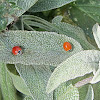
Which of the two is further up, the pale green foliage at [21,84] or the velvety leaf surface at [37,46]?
the velvety leaf surface at [37,46]

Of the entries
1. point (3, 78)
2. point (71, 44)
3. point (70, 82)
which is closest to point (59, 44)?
point (71, 44)

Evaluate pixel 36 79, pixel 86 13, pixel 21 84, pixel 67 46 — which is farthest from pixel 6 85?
pixel 86 13

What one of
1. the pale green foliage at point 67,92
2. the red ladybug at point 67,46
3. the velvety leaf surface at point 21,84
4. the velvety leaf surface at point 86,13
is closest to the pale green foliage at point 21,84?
the velvety leaf surface at point 21,84

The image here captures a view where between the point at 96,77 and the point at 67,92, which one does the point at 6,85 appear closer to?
the point at 67,92

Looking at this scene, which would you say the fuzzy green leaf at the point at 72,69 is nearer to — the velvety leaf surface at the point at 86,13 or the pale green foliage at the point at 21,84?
the pale green foliage at the point at 21,84

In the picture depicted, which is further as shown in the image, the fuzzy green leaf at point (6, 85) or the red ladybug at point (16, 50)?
the fuzzy green leaf at point (6, 85)

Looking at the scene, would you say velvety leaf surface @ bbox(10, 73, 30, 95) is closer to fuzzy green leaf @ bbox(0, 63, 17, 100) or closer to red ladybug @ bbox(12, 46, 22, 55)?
fuzzy green leaf @ bbox(0, 63, 17, 100)
